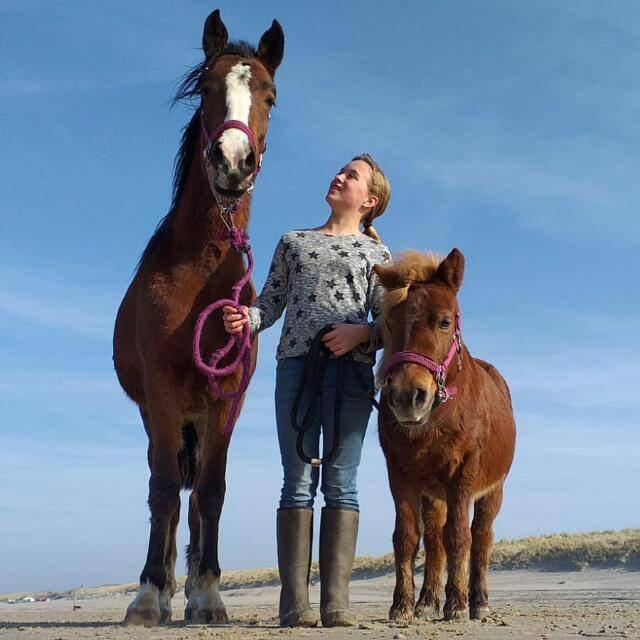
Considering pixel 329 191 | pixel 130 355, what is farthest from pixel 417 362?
pixel 130 355

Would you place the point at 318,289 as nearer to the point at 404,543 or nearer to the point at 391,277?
the point at 391,277

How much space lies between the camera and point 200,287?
5.48m

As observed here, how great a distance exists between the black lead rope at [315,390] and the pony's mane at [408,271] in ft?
1.20

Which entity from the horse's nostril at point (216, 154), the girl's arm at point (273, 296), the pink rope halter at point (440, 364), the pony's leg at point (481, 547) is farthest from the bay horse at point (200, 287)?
the pony's leg at point (481, 547)

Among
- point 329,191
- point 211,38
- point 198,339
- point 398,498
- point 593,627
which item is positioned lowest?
point 593,627

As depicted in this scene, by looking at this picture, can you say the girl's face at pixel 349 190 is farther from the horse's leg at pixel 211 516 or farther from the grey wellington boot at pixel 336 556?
the grey wellington boot at pixel 336 556

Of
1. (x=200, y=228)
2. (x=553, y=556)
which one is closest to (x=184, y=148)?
(x=200, y=228)

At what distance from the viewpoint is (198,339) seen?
5.22m

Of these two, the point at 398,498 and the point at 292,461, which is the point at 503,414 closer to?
the point at 398,498

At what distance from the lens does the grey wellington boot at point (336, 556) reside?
4672mm

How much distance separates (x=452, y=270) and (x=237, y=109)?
1612mm

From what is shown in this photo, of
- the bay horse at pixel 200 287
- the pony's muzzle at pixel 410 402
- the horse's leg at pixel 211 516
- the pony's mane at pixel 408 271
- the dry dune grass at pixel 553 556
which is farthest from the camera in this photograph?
the dry dune grass at pixel 553 556

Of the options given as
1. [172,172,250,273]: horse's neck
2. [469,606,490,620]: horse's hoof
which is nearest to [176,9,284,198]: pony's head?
[172,172,250,273]: horse's neck

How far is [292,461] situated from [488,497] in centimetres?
159
